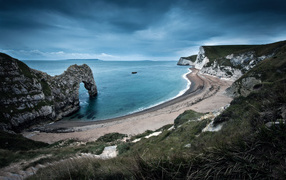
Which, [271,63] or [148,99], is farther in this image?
[148,99]

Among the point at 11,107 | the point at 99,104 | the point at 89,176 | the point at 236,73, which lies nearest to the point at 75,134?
the point at 11,107

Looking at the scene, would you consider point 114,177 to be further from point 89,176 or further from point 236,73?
point 236,73

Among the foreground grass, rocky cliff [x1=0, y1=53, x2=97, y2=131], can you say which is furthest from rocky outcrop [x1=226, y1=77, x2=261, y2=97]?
rocky cliff [x1=0, y1=53, x2=97, y2=131]

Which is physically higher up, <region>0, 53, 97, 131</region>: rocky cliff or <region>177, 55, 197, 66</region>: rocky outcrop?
<region>177, 55, 197, 66</region>: rocky outcrop

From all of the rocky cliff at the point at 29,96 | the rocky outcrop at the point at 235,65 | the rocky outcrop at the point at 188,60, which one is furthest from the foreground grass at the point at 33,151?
the rocky outcrop at the point at 188,60

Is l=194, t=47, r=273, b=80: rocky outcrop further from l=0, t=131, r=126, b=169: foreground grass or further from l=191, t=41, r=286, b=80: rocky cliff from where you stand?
l=0, t=131, r=126, b=169: foreground grass

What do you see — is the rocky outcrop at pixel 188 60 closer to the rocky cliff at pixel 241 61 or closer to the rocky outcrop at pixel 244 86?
the rocky cliff at pixel 241 61

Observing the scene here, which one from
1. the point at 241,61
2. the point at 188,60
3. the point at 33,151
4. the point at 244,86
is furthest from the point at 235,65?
the point at 188,60

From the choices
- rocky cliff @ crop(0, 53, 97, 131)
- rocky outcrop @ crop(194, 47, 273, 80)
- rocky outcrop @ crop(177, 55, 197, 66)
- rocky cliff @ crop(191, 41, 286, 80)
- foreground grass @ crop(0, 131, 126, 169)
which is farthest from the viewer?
rocky outcrop @ crop(177, 55, 197, 66)

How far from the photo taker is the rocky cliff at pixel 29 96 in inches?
768

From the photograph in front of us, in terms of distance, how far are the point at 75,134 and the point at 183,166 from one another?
71.9 feet

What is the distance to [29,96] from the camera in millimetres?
22266

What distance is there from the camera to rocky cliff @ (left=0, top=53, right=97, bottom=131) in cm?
1951

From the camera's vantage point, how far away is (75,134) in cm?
1898
